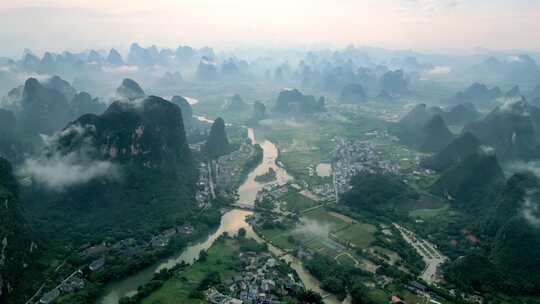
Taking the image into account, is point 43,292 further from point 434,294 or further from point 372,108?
point 372,108

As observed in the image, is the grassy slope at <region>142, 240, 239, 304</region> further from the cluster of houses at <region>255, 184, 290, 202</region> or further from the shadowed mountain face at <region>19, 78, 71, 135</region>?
the shadowed mountain face at <region>19, 78, 71, 135</region>

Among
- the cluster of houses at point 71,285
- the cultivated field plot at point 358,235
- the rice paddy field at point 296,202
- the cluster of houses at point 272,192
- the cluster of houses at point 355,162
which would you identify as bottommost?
the cluster of houses at point 71,285

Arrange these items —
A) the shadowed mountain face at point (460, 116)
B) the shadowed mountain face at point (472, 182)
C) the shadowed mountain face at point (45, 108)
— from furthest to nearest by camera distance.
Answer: the shadowed mountain face at point (460, 116) → the shadowed mountain face at point (45, 108) → the shadowed mountain face at point (472, 182)

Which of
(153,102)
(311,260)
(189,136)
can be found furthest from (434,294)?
(189,136)

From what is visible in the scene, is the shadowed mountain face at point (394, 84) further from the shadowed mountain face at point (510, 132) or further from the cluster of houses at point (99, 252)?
the cluster of houses at point (99, 252)

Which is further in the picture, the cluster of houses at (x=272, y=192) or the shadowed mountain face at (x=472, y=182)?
the cluster of houses at (x=272, y=192)

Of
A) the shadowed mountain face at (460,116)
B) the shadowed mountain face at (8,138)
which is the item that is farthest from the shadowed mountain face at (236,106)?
the shadowed mountain face at (8,138)

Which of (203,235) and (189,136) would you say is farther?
(189,136)
